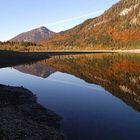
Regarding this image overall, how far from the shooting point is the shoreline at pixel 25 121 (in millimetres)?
24891

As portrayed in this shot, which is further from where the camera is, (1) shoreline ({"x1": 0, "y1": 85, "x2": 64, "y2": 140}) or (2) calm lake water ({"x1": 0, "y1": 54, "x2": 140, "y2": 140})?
(2) calm lake water ({"x1": 0, "y1": 54, "x2": 140, "y2": 140})

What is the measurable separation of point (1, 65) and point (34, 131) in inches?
3477

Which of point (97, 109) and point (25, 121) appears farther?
point (97, 109)

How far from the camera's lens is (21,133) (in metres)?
24.8

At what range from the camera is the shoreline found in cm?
2489

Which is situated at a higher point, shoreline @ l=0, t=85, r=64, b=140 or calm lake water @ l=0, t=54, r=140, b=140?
shoreline @ l=0, t=85, r=64, b=140

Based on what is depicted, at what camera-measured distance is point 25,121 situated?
2888 centimetres

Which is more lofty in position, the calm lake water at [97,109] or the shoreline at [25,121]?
the shoreline at [25,121]

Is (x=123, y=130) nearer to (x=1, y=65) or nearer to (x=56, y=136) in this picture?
(x=56, y=136)

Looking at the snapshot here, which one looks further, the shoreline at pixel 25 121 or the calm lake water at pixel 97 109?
the calm lake water at pixel 97 109

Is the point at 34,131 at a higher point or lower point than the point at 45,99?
higher

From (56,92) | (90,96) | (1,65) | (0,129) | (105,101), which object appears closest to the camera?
(0,129)

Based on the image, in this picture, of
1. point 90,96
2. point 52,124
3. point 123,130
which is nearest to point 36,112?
point 52,124

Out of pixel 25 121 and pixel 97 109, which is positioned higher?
pixel 25 121
